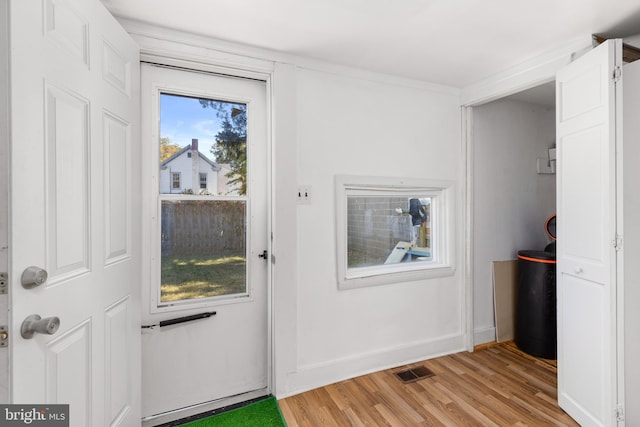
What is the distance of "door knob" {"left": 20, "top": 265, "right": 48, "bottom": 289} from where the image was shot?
0.93 meters

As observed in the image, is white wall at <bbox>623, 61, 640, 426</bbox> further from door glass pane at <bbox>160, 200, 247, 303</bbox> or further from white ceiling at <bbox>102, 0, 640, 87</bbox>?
door glass pane at <bbox>160, 200, 247, 303</bbox>

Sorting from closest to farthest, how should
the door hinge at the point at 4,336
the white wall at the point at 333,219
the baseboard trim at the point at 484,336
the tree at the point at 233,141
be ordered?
1. the door hinge at the point at 4,336
2. the tree at the point at 233,141
3. the white wall at the point at 333,219
4. the baseboard trim at the point at 484,336

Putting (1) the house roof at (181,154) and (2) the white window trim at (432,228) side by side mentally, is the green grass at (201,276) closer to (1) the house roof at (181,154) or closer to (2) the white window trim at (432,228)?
(1) the house roof at (181,154)

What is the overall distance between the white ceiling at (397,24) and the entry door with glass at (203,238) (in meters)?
0.35

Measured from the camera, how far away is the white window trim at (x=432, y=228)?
227cm

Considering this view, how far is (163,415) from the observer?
73.7 inches

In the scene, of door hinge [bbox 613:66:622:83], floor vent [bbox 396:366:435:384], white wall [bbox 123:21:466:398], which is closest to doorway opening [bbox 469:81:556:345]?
white wall [bbox 123:21:466:398]

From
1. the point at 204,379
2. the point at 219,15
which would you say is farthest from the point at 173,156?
the point at 204,379

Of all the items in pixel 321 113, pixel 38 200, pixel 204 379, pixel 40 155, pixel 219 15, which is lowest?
pixel 204 379

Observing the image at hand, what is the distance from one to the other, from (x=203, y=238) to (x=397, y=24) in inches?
70.3

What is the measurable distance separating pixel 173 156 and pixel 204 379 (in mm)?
1477

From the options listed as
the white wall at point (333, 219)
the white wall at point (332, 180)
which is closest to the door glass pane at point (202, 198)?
the white wall at point (332, 180)

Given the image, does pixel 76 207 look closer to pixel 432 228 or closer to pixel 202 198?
pixel 202 198

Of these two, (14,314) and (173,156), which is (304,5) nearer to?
(173,156)
